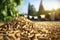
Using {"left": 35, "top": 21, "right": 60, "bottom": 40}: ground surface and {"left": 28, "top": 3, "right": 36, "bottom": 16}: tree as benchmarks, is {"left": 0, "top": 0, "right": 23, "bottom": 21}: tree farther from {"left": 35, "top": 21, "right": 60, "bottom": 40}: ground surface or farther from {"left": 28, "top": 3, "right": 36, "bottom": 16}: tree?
{"left": 35, "top": 21, "right": 60, "bottom": 40}: ground surface

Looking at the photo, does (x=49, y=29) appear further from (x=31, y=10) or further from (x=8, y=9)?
(x=8, y=9)

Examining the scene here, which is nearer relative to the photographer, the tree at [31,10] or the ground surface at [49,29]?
the ground surface at [49,29]

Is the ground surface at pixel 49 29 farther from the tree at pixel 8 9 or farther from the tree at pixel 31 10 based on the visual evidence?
the tree at pixel 8 9

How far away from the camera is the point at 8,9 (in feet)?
8.79

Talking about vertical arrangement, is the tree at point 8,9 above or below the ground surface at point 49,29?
above

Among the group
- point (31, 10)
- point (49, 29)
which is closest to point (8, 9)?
point (31, 10)

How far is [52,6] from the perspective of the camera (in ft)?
8.71

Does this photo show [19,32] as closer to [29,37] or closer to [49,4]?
[29,37]

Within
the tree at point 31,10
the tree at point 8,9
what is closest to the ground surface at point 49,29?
the tree at point 31,10

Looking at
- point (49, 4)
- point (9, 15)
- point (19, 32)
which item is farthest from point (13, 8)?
point (49, 4)

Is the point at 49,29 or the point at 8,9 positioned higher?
the point at 8,9

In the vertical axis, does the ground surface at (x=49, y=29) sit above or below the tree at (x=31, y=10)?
below

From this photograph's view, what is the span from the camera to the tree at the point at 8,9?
8.68 ft

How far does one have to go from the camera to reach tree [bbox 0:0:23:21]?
264cm
